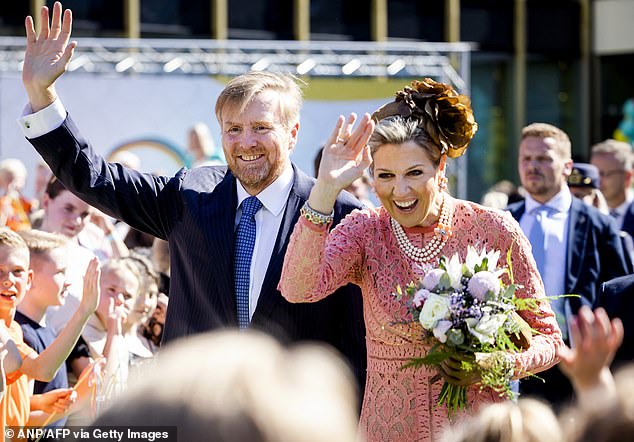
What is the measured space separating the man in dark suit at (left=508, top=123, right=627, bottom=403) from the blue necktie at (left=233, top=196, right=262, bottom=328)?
3.08m

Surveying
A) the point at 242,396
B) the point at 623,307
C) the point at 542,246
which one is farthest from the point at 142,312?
the point at 242,396

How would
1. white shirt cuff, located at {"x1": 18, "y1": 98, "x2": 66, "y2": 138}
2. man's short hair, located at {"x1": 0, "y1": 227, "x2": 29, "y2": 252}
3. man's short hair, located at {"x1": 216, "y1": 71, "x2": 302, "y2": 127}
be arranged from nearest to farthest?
white shirt cuff, located at {"x1": 18, "y1": 98, "x2": 66, "y2": 138}
man's short hair, located at {"x1": 216, "y1": 71, "x2": 302, "y2": 127}
man's short hair, located at {"x1": 0, "y1": 227, "x2": 29, "y2": 252}

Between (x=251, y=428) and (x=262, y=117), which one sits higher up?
(x=262, y=117)

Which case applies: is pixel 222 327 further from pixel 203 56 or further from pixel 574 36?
pixel 574 36

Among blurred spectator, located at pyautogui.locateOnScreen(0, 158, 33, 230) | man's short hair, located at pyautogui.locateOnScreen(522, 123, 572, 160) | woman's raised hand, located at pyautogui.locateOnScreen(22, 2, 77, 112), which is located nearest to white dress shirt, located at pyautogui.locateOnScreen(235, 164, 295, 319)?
woman's raised hand, located at pyautogui.locateOnScreen(22, 2, 77, 112)

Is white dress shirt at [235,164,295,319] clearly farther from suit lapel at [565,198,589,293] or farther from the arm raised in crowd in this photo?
suit lapel at [565,198,589,293]

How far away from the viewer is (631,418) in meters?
1.73

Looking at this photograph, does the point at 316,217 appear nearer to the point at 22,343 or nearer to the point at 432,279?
the point at 432,279

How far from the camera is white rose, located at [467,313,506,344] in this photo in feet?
12.1

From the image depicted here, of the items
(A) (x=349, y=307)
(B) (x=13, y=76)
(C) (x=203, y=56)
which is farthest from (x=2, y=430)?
(C) (x=203, y=56)

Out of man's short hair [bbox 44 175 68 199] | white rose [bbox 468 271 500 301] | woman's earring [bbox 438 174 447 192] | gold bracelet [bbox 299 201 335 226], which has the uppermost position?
man's short hair [bbox 44 175 68 199]

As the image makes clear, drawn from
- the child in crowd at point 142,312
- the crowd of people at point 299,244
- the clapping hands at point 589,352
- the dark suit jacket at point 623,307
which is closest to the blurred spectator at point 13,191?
the child in crowd at point 142,312

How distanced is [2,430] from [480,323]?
211 centimetres

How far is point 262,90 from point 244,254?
0.63m
